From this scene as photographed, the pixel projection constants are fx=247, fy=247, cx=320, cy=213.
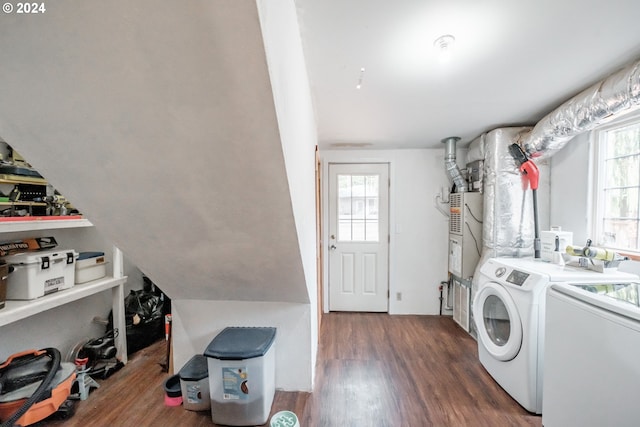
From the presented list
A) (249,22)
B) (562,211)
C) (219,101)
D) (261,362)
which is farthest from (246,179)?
(562,211)

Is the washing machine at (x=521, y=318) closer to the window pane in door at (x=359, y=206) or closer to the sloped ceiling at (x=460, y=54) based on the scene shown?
the sloped ceiling at (x=460, y=54)

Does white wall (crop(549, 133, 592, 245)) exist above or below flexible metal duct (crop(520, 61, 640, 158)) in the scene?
below

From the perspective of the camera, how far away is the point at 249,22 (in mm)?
586

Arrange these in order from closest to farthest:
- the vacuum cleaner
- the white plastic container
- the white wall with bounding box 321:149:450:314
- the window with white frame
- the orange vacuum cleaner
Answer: the orange vacuum cleaner → the window with white frame → the white plastic container → the vacuum cleaner → the white wall with bounding box 321:149:450:314

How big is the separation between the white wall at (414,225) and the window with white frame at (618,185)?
52.2 inches

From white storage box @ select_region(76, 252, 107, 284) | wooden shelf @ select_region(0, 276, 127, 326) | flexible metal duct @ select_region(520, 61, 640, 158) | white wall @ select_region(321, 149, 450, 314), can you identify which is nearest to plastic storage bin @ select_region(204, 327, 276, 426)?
wooden shelf @ select_region(0, 276, 127, 326)

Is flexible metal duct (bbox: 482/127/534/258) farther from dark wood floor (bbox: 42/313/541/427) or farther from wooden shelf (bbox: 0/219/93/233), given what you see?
wooden shelf (bbox: 0/219/93/233)

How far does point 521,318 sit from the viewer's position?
166 centimetres

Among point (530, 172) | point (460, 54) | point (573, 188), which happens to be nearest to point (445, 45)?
point (460, 54)

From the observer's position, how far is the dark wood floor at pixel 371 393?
160 centimetres

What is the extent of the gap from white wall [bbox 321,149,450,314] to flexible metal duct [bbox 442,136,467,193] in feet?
0.74

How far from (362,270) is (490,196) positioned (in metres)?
1.65

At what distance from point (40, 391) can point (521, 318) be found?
273 cm

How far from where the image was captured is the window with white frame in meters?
1.83
